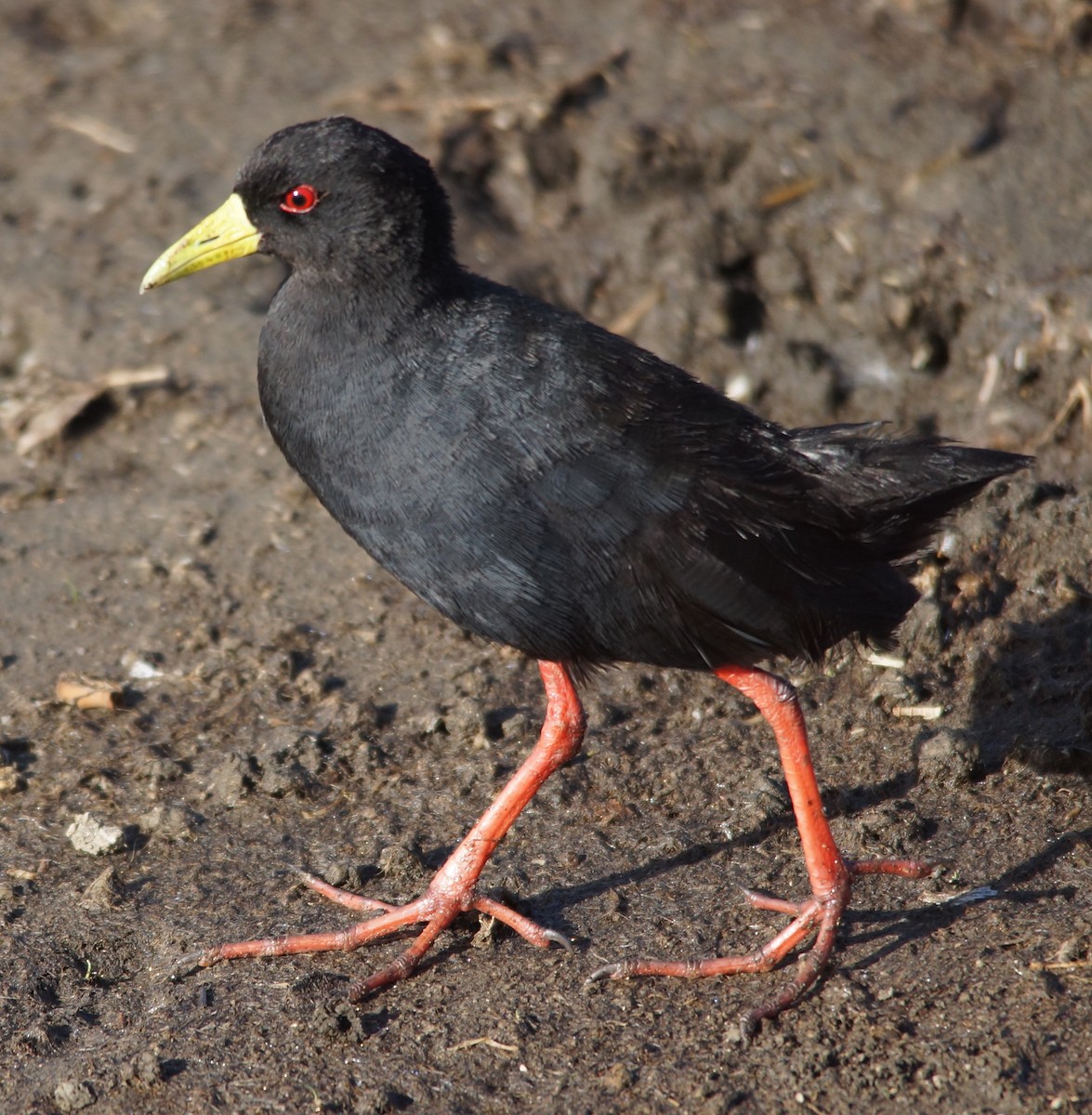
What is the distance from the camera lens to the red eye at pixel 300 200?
15.0 feet

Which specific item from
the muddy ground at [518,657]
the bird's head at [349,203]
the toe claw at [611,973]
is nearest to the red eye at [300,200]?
the bird's head at [349,203]

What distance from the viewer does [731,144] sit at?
7.80 m

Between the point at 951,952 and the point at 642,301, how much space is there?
3.92 metres

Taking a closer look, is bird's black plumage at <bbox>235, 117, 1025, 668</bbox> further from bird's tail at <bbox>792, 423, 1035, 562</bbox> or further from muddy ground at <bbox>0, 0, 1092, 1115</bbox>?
muddy ground at <bbox>0, 0, 1092, 1115</bbox>

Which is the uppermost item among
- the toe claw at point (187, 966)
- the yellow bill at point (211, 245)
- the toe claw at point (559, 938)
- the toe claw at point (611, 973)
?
the yellow bill at point (211, 245)

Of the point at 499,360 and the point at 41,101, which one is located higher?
the point at 499,360

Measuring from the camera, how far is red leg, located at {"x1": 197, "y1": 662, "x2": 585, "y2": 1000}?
454 cm

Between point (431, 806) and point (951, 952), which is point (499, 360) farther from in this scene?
point (951, 952)

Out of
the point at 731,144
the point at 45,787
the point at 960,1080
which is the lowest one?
the point at 45,787

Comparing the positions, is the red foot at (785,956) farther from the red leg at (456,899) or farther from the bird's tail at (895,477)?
the bird's tail at (895,477)

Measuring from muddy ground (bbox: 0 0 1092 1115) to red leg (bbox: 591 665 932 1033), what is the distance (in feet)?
0.23

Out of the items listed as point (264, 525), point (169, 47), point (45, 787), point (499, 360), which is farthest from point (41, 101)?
point (499, 360)

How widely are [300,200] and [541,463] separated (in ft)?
3.91

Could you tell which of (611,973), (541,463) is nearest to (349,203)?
(541,463)
